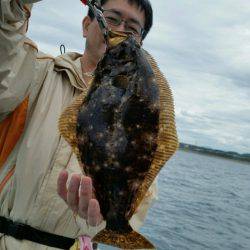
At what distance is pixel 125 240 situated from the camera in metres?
3.11

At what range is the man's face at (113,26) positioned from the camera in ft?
15.3

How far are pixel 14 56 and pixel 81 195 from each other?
1357 millimetres

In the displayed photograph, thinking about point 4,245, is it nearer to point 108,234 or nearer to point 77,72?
point 108,234

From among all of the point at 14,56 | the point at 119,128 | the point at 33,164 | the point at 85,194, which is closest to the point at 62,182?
the point at 85,194

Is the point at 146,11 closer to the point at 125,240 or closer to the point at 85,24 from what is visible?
the point at 85,24

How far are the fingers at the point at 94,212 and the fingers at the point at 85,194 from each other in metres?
0.05

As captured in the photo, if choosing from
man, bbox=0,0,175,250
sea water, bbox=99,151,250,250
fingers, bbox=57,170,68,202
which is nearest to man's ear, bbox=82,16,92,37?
man, bbox=0,0,175,250

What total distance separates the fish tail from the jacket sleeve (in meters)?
1.49

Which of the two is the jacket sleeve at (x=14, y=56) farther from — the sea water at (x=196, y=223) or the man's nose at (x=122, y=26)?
the sea water at (x=196, y=223)

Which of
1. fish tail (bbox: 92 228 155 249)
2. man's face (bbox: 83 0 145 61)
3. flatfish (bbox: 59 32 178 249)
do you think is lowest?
fish tail (bbox: 92 228 155 249)

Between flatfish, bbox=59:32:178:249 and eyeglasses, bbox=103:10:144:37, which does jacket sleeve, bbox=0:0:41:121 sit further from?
eyeglasses, bbox=103:10:144:37

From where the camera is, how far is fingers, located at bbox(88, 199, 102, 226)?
2947 mm

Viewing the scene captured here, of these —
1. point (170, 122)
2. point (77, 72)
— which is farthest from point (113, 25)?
point (170, 122)

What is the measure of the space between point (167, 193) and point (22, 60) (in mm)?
27462
